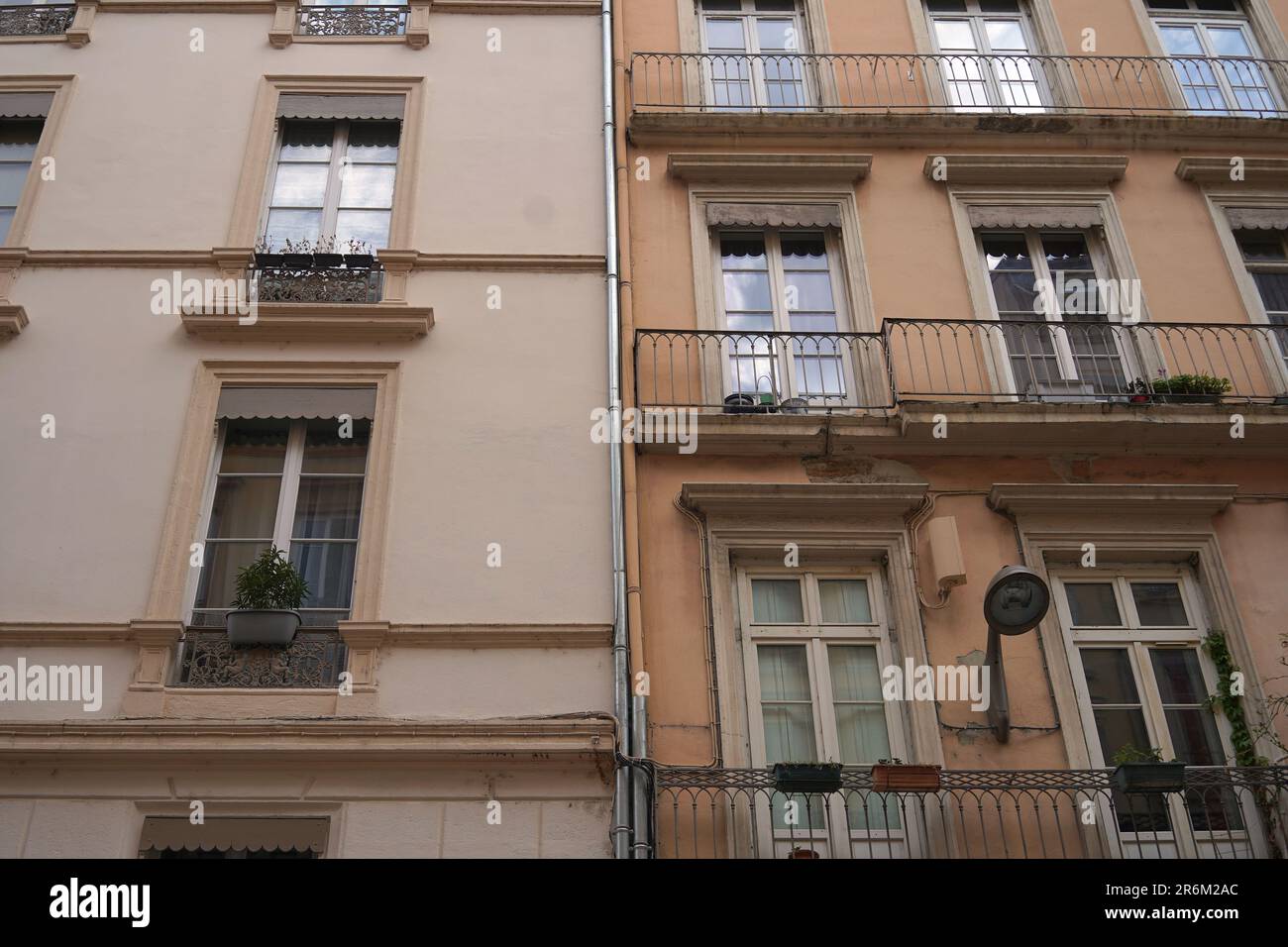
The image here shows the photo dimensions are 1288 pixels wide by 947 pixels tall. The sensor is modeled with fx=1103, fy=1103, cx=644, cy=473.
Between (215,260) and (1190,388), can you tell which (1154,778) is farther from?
(215,260)

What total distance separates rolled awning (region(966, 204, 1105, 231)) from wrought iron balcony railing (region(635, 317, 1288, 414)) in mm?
1049

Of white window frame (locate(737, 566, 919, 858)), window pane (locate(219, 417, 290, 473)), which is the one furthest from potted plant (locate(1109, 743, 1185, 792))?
window pane (locate(219, 417, 290, 473))

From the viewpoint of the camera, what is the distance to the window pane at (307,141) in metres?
9.57

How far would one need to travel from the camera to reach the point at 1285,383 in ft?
27.6

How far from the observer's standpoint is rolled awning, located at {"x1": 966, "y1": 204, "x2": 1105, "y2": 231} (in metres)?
9.37

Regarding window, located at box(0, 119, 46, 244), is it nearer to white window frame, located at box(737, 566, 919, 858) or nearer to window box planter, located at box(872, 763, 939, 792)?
white window frame, located at box(737, 566, 919, 858)

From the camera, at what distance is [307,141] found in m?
9.68

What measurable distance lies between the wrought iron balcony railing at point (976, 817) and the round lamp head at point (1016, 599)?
0.91m

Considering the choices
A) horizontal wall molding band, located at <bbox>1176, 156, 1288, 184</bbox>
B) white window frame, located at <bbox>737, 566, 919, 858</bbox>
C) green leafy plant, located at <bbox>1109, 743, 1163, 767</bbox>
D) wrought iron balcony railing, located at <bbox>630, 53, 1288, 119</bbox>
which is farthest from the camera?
wrought iron balcony railing, located at <bbox>630, 53, 1288, 119</bbox>

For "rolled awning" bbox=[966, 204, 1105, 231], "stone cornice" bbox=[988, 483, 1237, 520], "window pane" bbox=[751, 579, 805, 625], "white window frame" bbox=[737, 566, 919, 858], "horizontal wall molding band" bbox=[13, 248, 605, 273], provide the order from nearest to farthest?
"white window frame" bbox=[737, 566, 919, 858], "window pane" bbox=[751, 579, 805, 625], "stone cornice" bbox=[988, 483, 1237, 520], "horizontal wall molding band" bbox=[13, 248, 605, 273], "rolled awning" bbox=[966, 204, 1105, 231]

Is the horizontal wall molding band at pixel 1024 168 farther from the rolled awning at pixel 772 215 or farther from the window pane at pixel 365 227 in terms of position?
the window pane at pixel 365 227

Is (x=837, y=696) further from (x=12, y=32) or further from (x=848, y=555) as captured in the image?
(x=12, y=32)

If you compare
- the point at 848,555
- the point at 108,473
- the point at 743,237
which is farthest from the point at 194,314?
the point at 848,555
